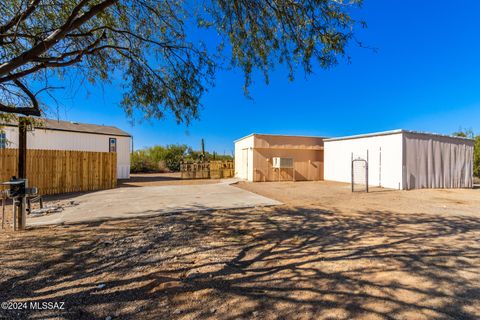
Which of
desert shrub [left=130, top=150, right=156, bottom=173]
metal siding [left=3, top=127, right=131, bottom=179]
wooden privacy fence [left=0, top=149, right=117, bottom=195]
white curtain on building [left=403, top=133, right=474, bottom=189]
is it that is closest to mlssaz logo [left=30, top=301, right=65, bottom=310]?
wooden privacy fence [left=0, top=149, right=117, bottom=195]

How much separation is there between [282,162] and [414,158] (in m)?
7.17

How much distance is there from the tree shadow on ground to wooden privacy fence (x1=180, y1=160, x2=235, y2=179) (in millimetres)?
13557

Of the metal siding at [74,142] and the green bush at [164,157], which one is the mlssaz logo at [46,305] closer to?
the metal siding at [74,142]

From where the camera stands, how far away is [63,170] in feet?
34.0

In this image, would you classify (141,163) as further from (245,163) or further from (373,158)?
(373,158)

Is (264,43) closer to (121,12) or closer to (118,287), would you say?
(121,12)

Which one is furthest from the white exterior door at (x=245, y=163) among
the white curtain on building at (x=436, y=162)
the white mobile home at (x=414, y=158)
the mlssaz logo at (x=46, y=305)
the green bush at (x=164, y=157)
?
the mlssaz logo at (x=46, y=305)

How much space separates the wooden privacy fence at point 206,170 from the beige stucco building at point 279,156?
1.72m

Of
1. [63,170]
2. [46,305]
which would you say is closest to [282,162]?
[63,170]

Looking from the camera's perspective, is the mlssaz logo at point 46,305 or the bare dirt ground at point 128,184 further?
the bare dirt ground at point 128,184

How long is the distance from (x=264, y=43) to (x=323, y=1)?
1.14m

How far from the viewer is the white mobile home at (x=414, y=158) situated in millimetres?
11992

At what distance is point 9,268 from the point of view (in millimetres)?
2896

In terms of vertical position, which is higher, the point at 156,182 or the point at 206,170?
the point at 206,170
